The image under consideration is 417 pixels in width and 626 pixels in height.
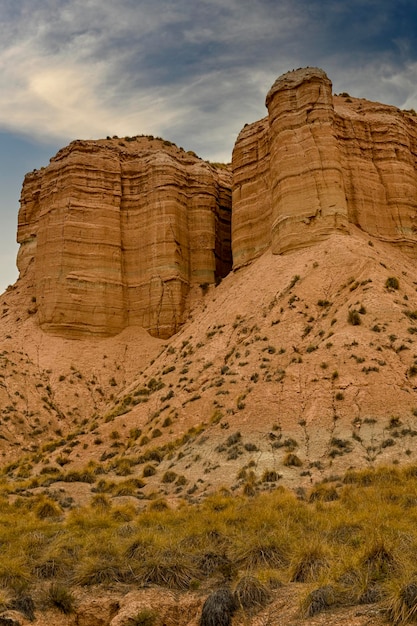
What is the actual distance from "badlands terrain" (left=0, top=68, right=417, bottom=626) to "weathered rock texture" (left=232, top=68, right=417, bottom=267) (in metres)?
0.15

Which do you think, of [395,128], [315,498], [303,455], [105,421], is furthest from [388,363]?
[395,128]

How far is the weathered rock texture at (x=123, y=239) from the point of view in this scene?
44.0 m

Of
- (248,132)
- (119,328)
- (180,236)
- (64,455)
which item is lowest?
(64,455)

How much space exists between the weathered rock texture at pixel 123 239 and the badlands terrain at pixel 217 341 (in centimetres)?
16

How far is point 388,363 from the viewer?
80.5 ft

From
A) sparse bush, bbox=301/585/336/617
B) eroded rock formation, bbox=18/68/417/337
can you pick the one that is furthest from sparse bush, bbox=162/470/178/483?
eroded rock formation, bbox=18/68/417/337

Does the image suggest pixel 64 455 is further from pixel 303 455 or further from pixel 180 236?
pixel 180 236

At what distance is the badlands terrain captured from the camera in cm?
1522

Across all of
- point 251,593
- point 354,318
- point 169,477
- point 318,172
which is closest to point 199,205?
point 318,172

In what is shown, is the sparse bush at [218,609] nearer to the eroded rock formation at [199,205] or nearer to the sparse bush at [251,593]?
the sparse bush at [251,593]

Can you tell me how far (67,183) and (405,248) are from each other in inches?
1063

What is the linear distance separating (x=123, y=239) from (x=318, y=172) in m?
17.6

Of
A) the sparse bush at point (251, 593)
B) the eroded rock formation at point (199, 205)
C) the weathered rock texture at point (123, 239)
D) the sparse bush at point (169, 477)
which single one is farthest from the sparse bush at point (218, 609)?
the weathered rock texture at point (123, 239)

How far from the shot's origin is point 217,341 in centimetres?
3275
